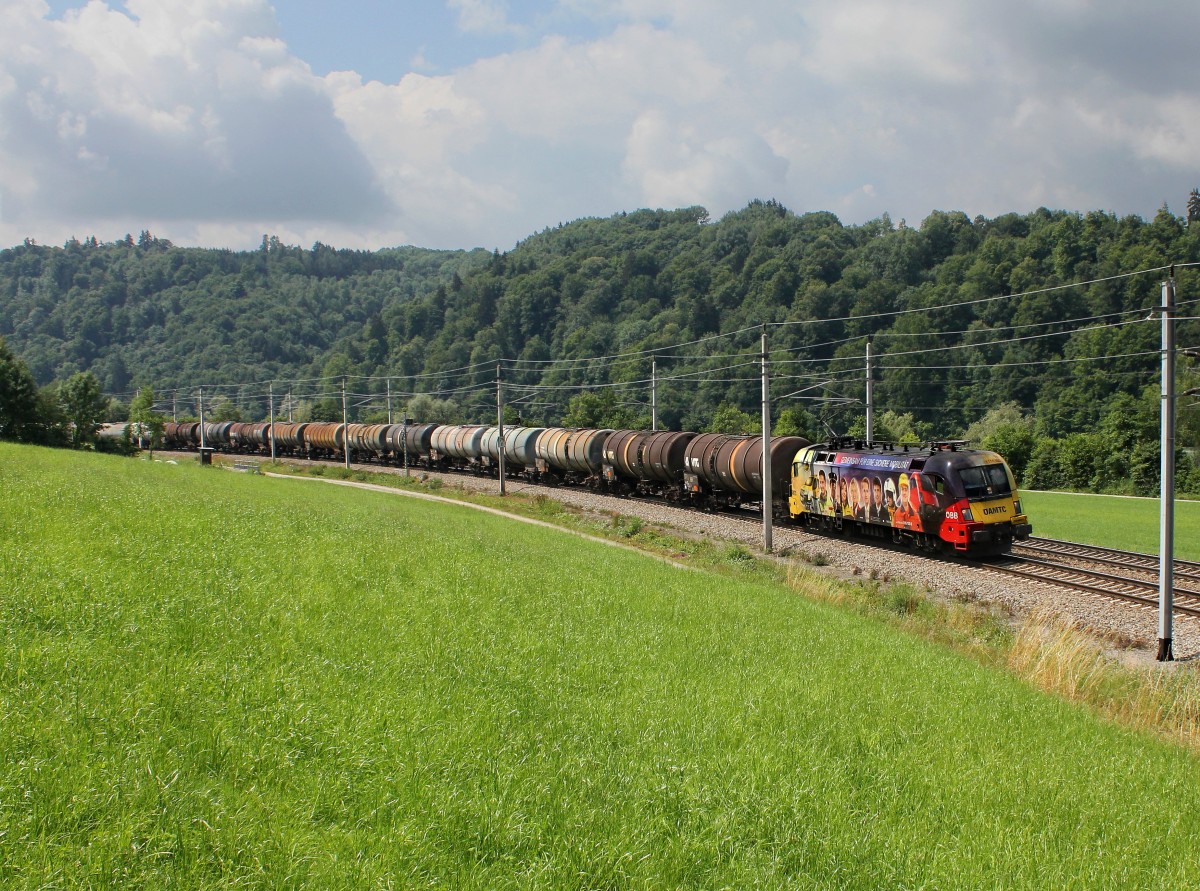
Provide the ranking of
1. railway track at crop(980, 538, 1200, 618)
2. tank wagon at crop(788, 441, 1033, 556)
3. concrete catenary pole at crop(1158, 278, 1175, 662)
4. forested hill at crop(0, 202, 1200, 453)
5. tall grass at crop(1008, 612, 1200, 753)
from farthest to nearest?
forested hill at crop(0, 202, 1200, 453), tank wagon at crop(788, 441, 1033, 556), railway track at crop(980, 538, 1200, 618), concrete catenary pole at crop(1158, 278, 1175, 662), tall grass at crop(1008, 612, 1200, 753)

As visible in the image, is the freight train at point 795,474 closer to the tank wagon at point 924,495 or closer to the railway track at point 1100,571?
the tank wagon at point 924,495

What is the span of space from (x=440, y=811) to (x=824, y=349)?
87.1m

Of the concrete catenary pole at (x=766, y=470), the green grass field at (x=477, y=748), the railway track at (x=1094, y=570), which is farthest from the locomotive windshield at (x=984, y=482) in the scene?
the green grass field at (x=477, y=748)

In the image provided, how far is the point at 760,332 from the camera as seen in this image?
45000mm

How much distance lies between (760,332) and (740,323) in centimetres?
6905

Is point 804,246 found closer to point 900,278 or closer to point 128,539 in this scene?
point 900,278

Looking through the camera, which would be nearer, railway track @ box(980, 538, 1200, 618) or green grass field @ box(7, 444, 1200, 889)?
green grass field @ box(7, 444, 1200, 889)

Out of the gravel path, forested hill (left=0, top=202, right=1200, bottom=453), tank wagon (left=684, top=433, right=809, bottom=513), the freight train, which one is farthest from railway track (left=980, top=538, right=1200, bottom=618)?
tank wagon (left=684, top=433, right=809, bottom=513)

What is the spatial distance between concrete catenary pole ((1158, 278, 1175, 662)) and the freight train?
7.13 metres

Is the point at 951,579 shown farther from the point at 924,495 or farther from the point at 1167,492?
the point at 1167,492

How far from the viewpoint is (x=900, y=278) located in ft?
330

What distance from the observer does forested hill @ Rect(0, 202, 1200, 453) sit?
6872 cm

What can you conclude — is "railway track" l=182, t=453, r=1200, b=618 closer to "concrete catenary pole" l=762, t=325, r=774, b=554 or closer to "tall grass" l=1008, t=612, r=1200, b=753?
"concrete catenary pole" l=762, t=325, r=774, b=554

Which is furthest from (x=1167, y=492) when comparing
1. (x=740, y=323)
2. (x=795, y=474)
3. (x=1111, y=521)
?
(x=740, y=323)
